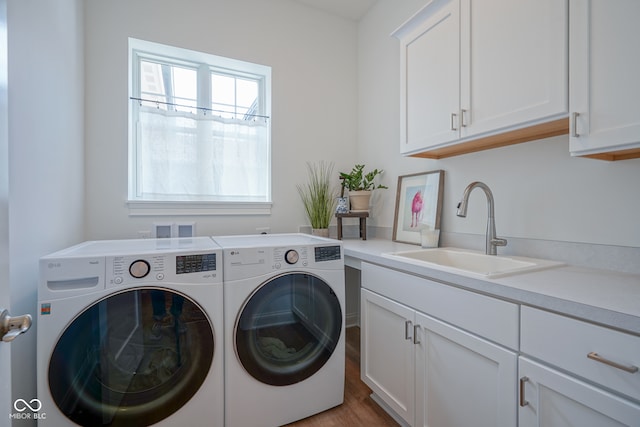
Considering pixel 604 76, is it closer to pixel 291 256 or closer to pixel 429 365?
pixel 429 365

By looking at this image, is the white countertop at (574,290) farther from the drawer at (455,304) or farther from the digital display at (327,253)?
the digital display at (327,253)

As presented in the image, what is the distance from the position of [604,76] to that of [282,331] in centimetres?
163

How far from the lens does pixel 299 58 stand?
247 cm

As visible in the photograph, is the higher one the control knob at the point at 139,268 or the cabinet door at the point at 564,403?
the control knob at the point at 139,268

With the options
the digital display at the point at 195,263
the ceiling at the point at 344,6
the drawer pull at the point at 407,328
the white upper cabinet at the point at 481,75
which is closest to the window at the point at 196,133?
the ceiling at the point at 344,6

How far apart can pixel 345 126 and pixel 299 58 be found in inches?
27.6

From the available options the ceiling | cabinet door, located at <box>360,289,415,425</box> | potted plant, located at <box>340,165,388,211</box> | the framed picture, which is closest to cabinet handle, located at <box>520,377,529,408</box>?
cabinet door, located at <box>360,289,415,425</box>

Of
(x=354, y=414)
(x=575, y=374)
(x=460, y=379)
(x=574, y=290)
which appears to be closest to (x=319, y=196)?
(x=354, y=414)

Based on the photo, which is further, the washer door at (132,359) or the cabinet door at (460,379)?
the washer door at (132,359)

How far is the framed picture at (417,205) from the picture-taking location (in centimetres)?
187

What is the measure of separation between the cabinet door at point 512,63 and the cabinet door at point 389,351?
3.17 ft

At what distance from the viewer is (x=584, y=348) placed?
2.49 ft

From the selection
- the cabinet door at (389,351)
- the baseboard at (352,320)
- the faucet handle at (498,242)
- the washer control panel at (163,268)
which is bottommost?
the baseboard at (352,320)

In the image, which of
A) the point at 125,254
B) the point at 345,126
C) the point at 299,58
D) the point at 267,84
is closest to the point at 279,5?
the point at 299,58
